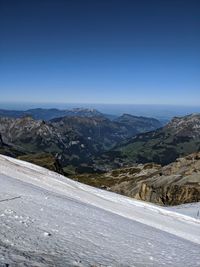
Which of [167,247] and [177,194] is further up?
[167,247]

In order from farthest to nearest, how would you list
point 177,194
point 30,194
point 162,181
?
1. point 162,181
2. point 177,194
3. point 30,194

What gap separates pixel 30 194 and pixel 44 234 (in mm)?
10949

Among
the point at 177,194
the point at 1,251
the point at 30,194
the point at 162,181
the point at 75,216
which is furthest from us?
the point at 162,181

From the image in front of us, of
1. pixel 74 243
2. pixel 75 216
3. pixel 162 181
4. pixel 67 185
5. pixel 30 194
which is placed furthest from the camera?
pixel 162 181

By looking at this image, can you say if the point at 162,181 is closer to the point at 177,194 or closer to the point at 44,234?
the point at 177,194

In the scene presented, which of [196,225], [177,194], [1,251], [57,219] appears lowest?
[177,194]

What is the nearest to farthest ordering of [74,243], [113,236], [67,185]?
[74,243] < [113,236] < [67,185]

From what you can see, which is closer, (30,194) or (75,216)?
(75,216)

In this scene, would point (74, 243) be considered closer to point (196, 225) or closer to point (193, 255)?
point (193, 255)

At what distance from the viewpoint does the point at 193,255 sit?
2009 cm

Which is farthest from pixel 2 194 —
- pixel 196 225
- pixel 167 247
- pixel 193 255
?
pixel 196 225

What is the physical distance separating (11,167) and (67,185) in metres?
6.44

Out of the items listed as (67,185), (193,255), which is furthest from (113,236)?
(67,185)

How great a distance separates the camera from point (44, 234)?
52.3 ft
